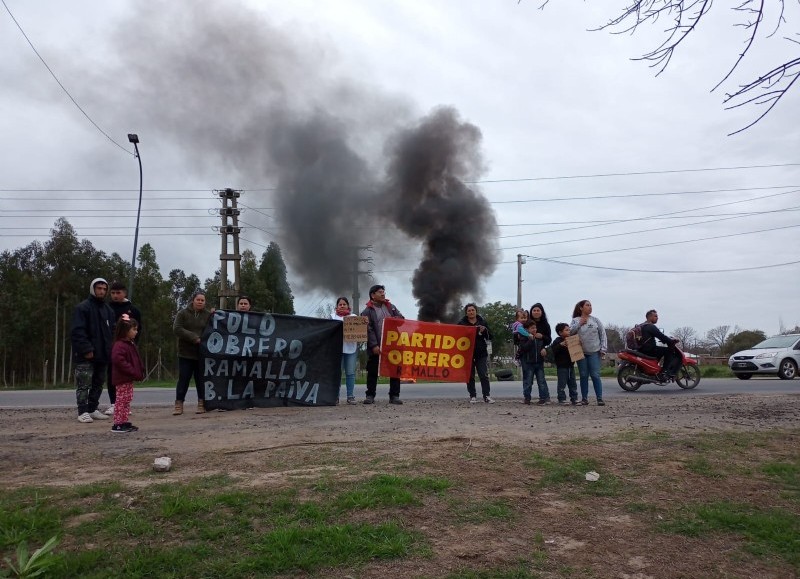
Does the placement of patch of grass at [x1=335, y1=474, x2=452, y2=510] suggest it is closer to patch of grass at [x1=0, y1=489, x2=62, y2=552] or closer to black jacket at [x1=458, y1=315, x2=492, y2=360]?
patch of grass at [x1=0, y1=489, x2=62, y2=552]

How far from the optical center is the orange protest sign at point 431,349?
10.3 meters

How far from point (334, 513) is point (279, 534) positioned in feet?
1.41

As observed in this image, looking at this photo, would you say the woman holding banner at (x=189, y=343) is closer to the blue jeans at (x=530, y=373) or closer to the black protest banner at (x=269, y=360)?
the black protest banner at (x=269, y=360)

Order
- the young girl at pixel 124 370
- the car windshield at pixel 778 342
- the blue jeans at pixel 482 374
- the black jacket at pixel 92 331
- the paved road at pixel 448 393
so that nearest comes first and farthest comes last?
the young girl at pixel 124 370
the black jacket at pixel 92 331
the blue jeans at pixel 482 374
the paved road at pixel 448 393
the car windshield at pixel 778 342

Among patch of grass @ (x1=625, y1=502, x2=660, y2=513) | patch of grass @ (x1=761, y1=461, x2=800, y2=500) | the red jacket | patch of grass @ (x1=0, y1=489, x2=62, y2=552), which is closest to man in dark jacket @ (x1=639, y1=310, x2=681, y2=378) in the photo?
patch of grass @ (x1=761, y1=461, x2=800, y2=500)

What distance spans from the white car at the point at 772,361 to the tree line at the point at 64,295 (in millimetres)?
25523

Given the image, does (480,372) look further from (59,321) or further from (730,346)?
(730,346)

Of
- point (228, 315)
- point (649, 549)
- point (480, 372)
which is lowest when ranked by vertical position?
point (649, 549)

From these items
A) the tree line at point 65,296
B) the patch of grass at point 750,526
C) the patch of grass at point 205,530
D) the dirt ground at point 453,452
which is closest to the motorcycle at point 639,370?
the dirt ground at point 453,452

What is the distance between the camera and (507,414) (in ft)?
26.0

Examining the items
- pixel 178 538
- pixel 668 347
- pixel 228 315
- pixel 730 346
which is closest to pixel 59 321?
pixel 228 315

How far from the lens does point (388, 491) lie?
161 inches

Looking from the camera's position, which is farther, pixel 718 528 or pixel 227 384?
pixel 227 384

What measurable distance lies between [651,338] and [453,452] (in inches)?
360
